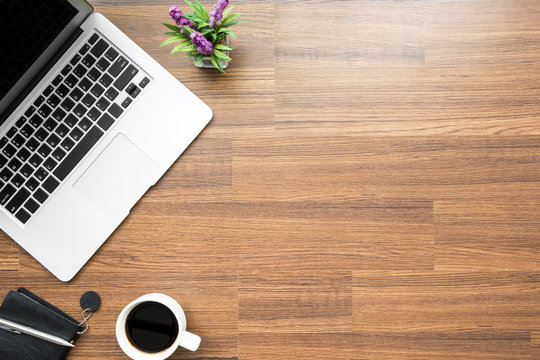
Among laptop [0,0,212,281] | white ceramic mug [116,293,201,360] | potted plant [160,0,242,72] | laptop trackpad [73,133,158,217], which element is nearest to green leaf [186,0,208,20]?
potted plant [160,0,242,72]

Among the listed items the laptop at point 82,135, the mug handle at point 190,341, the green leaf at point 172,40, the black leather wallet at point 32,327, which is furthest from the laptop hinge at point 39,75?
the mug handle at point 190,341

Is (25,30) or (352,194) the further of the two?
(352,194)

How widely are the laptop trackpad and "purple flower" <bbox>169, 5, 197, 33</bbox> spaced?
22 centimetres

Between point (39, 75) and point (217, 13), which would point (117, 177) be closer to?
point (39, 75)

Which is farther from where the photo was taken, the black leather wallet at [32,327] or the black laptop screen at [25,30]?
the black leather wallet at [32,327]

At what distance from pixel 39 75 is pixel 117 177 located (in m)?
0.22

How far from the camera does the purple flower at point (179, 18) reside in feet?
2.89

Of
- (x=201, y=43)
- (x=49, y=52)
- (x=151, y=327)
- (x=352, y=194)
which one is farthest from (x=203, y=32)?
(x=151, y=327)

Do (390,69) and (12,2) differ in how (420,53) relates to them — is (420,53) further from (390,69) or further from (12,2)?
(12,2)

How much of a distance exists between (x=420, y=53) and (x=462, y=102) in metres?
0.12

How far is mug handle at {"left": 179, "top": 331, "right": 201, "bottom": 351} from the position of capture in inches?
34.9

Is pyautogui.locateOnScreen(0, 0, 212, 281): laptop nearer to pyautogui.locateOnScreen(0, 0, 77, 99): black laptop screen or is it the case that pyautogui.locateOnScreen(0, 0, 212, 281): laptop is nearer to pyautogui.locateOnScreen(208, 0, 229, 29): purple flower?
pyautogui.locateOnScreen(0, 0, 77, 99): black laptop screen

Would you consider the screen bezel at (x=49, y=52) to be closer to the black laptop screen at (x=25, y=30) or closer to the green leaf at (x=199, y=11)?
the black laptop screen at (x=25, y=30)

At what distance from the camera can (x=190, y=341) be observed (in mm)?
888
